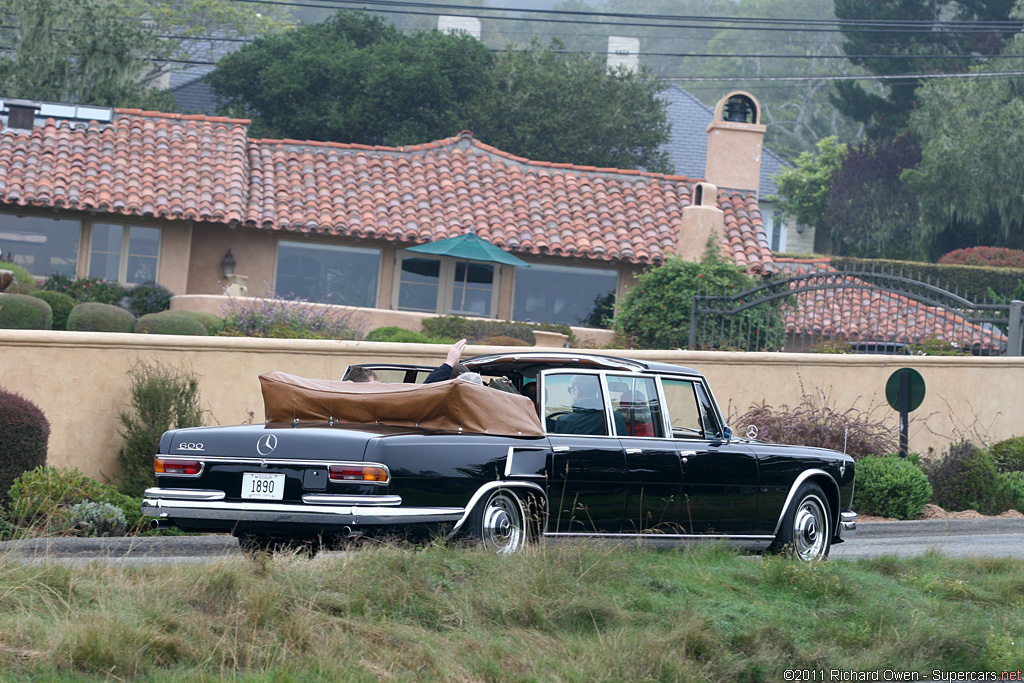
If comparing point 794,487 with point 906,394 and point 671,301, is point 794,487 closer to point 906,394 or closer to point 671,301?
point 906,394

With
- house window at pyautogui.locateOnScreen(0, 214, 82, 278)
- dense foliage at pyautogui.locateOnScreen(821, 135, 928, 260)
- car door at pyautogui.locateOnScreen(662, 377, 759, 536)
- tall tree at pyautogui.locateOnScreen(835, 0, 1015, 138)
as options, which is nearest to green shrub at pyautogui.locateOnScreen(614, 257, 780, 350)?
car door at pyautogui.locateOnScreen(662, 377, 759, 536)

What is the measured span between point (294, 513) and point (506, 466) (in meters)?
1.38

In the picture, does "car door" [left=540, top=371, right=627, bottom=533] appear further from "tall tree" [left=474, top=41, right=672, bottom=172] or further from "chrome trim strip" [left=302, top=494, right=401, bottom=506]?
"tall tree" [left=474, top=41, right=672, bottom=172]

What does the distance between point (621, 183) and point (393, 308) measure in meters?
6.68

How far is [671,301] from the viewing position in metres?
20.0

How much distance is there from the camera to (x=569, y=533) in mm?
7473

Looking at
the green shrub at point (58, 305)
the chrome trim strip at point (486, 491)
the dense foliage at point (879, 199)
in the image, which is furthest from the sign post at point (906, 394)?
the dense foliage at point (879, 199)

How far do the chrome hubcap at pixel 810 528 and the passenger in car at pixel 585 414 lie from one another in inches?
72.0

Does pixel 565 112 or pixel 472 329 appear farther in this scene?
pixel 565 112

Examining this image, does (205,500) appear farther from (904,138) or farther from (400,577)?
(904,138)

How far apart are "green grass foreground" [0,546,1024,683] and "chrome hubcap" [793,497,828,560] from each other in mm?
1531

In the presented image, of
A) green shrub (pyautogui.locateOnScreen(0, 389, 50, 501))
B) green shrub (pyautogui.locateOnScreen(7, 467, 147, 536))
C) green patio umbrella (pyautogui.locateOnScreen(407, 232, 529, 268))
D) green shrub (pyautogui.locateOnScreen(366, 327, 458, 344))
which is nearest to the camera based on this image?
green shrub (pyautogui.locateOnScreen(7, 467, 147, 536))

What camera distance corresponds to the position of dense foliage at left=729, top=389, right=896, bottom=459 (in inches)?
540

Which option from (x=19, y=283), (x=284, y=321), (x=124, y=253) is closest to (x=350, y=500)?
(x=284, y=321)
